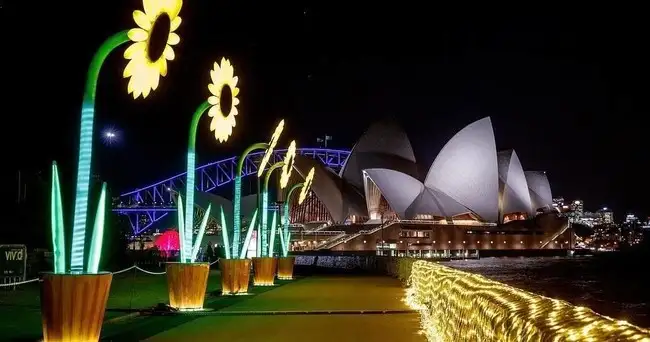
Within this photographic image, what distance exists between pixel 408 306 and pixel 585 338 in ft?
47.1

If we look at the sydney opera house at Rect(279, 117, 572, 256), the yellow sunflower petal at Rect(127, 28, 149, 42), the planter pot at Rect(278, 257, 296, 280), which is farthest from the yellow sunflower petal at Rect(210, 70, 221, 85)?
the sydney opera house at Rect(279, 117, 572, 256)

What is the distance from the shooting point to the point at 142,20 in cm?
884

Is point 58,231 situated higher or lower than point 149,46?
lower

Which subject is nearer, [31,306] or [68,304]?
[68,304]

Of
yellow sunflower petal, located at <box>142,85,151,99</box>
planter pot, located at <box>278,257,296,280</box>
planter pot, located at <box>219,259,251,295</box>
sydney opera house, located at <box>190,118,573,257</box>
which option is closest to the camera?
yellow sunflower petal, located at <box>142,85,151,99</box>

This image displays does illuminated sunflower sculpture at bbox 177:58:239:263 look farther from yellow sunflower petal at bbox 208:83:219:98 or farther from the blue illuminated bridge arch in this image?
the blue illuminated bridge arch

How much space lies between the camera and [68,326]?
28.6 feet

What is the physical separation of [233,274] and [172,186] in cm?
11134

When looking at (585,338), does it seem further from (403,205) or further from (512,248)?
(512,248)

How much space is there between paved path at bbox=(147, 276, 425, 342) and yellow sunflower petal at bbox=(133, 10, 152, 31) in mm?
4795

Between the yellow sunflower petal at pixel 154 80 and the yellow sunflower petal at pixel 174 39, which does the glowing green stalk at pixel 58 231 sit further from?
the yellow sunflower petal at pixel 174 39

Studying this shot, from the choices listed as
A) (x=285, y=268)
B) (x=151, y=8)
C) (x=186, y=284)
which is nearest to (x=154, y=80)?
(x=151, y=8)

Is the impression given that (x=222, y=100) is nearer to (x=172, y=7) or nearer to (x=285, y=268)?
(x=172, y=7)

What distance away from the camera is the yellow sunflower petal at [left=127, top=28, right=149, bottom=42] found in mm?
8727
